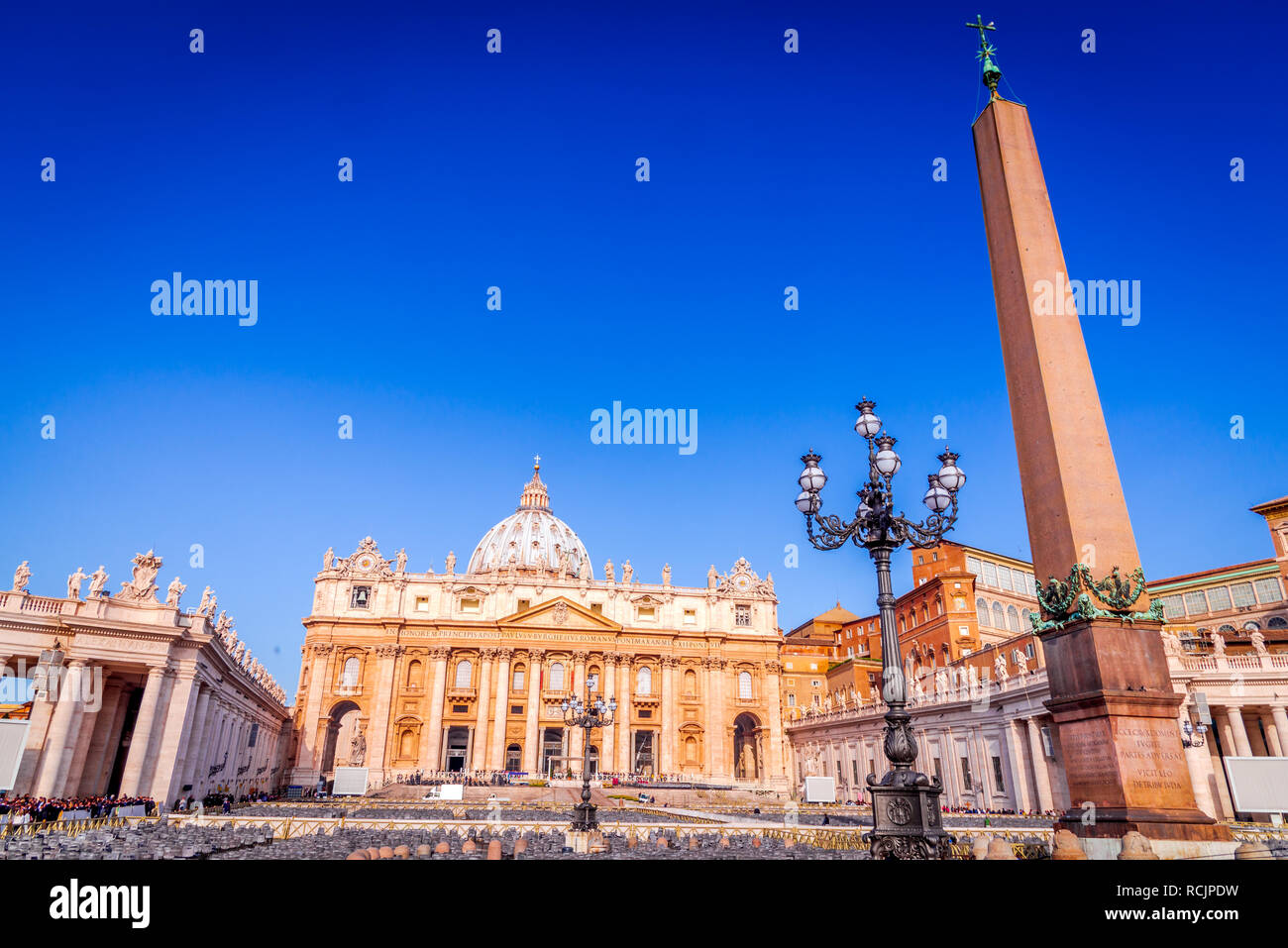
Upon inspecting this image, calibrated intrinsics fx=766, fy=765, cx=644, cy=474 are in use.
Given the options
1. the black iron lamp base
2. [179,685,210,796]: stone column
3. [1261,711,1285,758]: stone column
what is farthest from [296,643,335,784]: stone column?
the black iron lamp base

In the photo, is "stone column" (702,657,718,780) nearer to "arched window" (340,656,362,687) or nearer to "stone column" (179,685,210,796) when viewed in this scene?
"arched window" (340,656,362,687)

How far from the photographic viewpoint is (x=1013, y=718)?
33625 millimetres

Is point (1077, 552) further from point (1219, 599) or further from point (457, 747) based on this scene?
point (457, 747)

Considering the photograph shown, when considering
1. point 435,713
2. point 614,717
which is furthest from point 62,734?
point 614,717

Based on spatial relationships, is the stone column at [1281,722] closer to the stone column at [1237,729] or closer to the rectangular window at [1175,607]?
the stone column at [1237,729]

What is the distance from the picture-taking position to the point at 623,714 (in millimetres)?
67750

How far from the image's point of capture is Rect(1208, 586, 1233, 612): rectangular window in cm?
4697

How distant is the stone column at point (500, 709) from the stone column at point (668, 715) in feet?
44.8

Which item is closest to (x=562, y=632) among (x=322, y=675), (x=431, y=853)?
(x=322, y=675)

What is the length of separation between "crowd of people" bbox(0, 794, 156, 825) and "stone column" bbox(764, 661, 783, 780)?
50.9m

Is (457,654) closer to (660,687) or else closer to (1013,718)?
(660,687)

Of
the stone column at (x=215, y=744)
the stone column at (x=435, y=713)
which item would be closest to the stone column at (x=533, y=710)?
the stone column at (x=435, y=713)

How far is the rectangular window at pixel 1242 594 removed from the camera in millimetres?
45531

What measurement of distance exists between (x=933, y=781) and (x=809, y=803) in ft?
114
